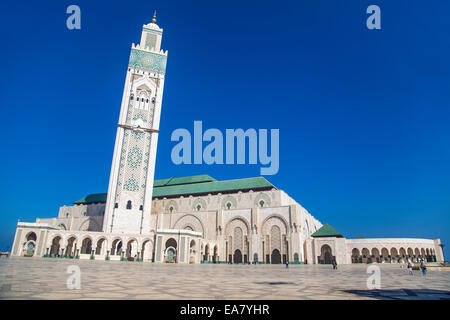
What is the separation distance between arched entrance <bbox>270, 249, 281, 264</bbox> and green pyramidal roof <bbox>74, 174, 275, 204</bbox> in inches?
333

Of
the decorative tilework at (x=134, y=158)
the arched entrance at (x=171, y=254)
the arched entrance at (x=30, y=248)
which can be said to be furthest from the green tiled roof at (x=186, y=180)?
the arched entrance at (x=30, y=248)

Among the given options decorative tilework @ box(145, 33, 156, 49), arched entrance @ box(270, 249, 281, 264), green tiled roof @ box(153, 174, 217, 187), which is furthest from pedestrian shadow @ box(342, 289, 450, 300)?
green tiled roof @ box(153, 174, 217, 187)

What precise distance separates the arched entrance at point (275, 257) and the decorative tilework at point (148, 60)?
1088 inches

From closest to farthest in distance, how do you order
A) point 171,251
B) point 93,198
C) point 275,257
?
point 171,251 < point 275,257 < point 93,198

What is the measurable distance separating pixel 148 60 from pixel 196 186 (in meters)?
19.6

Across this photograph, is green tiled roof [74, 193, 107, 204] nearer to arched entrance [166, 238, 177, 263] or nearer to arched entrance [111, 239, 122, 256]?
arched entrance [111, 239, 122, 256]

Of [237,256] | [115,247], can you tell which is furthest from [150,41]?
[237,256]

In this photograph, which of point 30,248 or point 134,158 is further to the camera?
point 134,158

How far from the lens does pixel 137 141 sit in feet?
119

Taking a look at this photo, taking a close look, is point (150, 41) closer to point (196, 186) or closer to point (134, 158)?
point (134, 158)

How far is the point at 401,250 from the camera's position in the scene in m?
43.2

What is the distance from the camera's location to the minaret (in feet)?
111
